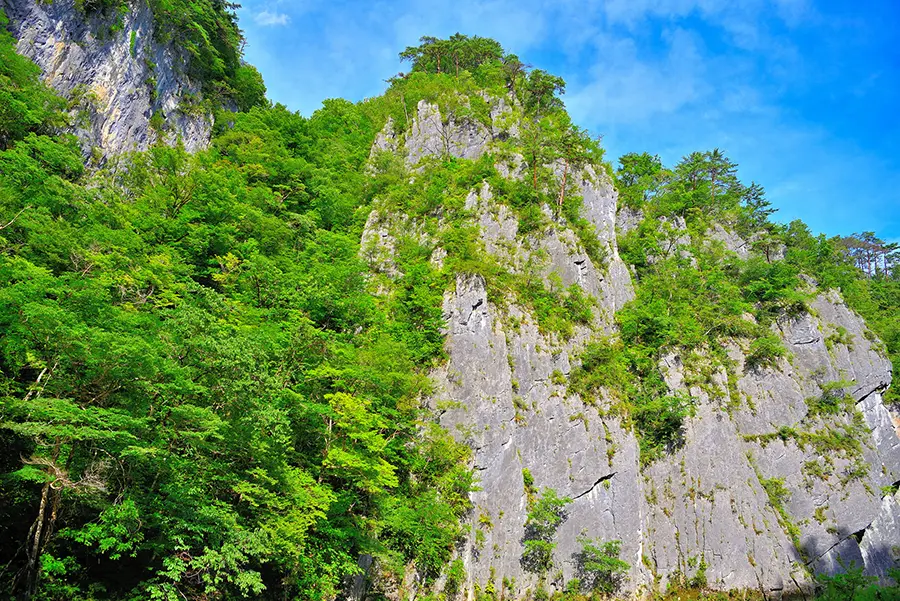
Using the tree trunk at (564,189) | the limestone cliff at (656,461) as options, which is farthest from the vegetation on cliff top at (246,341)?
the limestone cliff at (656,461)

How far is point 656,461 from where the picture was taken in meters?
25.0

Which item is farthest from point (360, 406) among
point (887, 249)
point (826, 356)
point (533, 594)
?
point (887, 249)

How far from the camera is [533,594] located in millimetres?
18625

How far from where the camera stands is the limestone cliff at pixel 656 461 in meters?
20.6

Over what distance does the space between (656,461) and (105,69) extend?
119 ft

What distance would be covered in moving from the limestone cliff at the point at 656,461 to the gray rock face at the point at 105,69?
1423 cm

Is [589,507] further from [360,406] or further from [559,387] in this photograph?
[360,406]

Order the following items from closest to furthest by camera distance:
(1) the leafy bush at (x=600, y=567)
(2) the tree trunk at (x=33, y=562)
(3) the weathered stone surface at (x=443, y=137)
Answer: (2) the tree trunk at (x=33, y=562) < (1) the leafy bush at (x=600, y=567) < (3) the weathered stone surface at (x=443, y=137)

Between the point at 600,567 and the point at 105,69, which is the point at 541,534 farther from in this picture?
the point at 105,69

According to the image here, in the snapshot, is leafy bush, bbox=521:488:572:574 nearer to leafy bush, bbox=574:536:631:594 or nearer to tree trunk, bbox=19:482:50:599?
leafy bush, bbox=574:536:631:594

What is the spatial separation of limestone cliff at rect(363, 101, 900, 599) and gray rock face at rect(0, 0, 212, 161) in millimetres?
14229

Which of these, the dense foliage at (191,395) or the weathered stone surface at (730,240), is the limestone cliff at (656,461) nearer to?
the dense foliage at (191,395)

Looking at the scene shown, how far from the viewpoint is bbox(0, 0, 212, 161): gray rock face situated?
65.4ft

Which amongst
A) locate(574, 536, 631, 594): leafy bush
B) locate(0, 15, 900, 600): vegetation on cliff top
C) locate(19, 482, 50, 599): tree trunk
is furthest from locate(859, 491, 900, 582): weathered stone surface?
locate(19, 482, 50, 599): tree trunk
